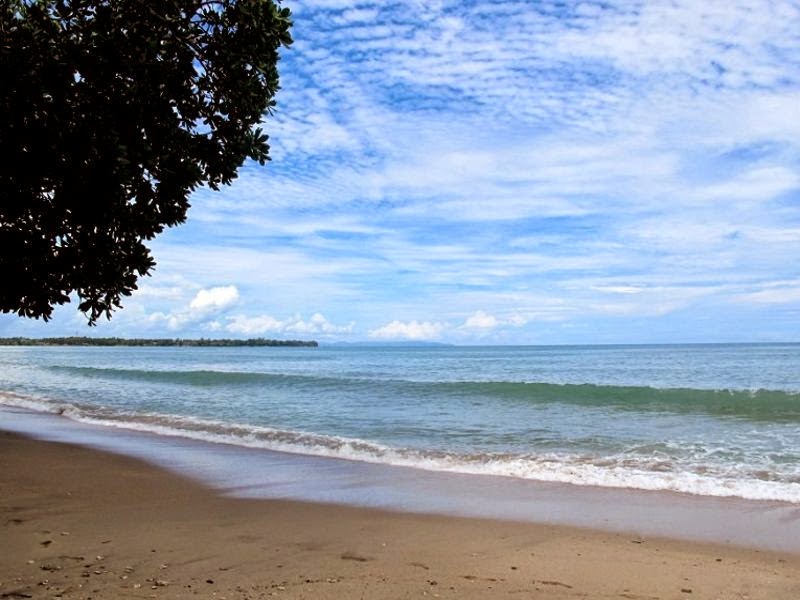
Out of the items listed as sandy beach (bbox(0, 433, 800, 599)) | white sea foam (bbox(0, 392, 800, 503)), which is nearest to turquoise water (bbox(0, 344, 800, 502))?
white sea foam (bbox(0, 392, 800, 503))

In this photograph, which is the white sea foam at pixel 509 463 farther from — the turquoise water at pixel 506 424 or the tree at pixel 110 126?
the tree at pixel 110 126

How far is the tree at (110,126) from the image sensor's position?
16.4 feet

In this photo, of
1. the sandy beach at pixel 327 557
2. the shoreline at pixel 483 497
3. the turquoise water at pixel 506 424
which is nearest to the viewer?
the sandy beach at pixel 327 557

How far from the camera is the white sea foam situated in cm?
847

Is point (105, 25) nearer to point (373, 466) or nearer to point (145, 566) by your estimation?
point (145, 566)

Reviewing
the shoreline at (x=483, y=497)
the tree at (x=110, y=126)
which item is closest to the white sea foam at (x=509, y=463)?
the shoreline at (x=483, y=497)

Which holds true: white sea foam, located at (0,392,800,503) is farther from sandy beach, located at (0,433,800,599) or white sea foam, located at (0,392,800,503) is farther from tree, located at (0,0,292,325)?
tree, located at (0,0,292,325)

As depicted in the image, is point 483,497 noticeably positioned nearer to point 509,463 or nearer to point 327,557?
point 509,463

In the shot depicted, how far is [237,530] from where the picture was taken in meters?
6.30

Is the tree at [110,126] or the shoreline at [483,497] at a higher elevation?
the tree at [110,126]

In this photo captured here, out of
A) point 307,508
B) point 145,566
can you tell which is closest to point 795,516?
point 307,508

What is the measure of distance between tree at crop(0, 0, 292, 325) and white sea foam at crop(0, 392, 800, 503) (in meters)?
6.45

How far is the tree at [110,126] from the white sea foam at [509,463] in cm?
645

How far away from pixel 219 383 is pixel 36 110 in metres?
29.2
